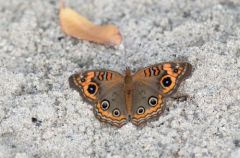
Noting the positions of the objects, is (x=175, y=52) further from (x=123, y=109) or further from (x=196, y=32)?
(x=123, y=109)

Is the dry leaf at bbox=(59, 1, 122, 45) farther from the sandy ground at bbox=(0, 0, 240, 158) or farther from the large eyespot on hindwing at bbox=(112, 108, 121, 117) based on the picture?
the large eyespot on hindwing at bbox=(112, 108, 121, 117)


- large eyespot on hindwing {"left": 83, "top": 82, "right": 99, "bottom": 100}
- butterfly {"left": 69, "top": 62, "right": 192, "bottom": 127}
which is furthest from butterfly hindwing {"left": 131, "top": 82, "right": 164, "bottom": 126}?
large eyespot on hindwing {"left": 83, "top": 82, "right": 99, "bottom": 100}

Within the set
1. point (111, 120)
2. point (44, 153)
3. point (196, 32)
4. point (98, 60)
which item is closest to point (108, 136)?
point (111, 120)

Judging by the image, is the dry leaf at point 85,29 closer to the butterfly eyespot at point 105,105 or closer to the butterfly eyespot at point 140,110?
the butterfly eyespot at point 105,105

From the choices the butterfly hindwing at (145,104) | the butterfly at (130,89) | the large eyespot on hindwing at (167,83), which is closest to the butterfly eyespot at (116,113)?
the butterfly at (130,89)

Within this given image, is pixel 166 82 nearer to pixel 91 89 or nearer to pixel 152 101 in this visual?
pixel 152 101

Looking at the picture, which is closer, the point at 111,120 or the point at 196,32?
the point at 111,120
